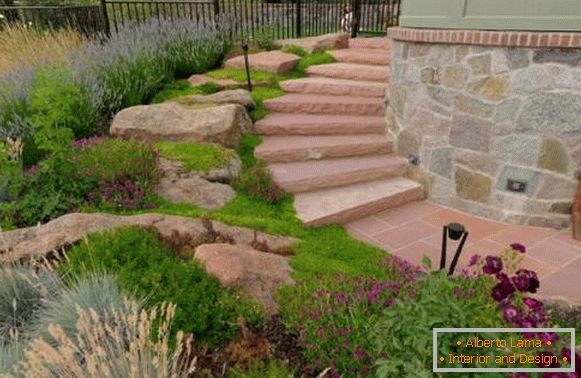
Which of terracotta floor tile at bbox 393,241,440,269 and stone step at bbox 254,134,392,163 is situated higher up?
stone step at bbox 254,134,392,163

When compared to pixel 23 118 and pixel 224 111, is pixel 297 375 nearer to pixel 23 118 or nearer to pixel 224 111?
pixel 224 111

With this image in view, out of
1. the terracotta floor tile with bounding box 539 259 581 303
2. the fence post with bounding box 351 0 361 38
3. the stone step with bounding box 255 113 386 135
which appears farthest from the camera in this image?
the fence post with bounding box 351 0 361 38

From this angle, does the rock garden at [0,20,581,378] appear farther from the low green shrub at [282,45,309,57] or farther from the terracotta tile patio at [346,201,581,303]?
the low green shrub at [282,45,309,57]

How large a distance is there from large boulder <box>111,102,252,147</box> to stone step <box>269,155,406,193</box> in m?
0.76

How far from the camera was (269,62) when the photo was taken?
7.80 meters

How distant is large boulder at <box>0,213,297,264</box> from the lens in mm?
3174

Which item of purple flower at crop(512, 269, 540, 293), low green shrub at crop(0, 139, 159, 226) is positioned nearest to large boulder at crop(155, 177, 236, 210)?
low green shrub at crop(0, 139, 159, 226)

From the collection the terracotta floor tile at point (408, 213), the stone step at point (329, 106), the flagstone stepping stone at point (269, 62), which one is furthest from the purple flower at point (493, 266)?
the flagstone stepping stone at point (269, 62)

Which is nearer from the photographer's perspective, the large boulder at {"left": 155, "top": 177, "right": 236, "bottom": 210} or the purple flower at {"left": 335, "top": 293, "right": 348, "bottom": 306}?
the purple flower at {"left": 335, "top": 293, "right": 348, "bottom": 306}

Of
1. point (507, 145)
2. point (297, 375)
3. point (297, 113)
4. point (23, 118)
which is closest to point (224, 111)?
point (297, 113)

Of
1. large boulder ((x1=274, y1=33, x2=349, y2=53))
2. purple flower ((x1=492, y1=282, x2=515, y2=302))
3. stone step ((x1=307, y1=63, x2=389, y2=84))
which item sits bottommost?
purple flower ((x1=492, y1=282, x2=515, y2=302))

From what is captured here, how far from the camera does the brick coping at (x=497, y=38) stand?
13.1ft

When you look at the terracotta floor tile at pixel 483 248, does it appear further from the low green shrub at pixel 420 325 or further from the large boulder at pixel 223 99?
the large boulder at pixel 223 99

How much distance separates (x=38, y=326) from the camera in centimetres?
251
